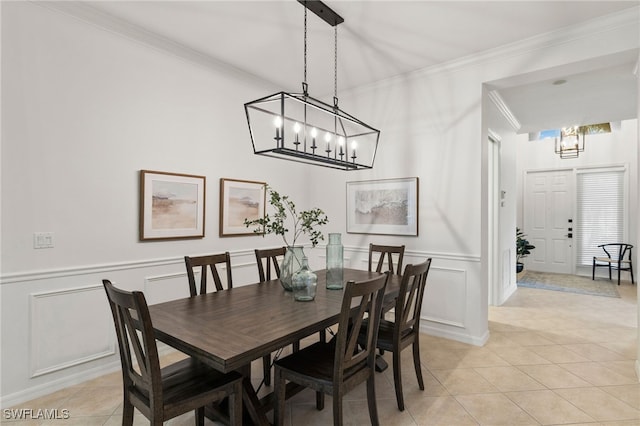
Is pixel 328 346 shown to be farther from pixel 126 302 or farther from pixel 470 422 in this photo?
pixel 126 302

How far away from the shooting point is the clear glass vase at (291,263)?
2393 millimetres

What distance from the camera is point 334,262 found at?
2715 mm

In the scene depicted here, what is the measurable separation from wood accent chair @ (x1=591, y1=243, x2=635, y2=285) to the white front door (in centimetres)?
52

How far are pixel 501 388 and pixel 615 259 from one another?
6031mm

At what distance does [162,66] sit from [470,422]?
3754 millimetres

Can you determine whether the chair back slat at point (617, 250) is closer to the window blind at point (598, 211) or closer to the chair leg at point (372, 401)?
the window blind at point (598, 211)

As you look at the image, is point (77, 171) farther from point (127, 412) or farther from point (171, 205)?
point (127, 412)

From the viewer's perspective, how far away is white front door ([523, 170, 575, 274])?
23.6ft

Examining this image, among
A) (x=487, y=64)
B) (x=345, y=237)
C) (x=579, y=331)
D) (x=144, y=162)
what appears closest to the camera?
(x=144, y=162)

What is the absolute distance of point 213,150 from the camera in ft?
11.8

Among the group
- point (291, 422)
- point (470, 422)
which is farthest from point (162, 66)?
→ point (470, 422)

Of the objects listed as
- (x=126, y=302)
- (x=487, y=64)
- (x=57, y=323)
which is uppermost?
(x=487, y=64)

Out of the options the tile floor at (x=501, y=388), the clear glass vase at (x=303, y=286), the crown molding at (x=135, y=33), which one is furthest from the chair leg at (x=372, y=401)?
the crown molding at (x=135, y=33)

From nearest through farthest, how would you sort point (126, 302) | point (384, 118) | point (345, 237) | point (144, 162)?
point (126, 302), point (144, 162), point (384, 118), point (345, 237)
